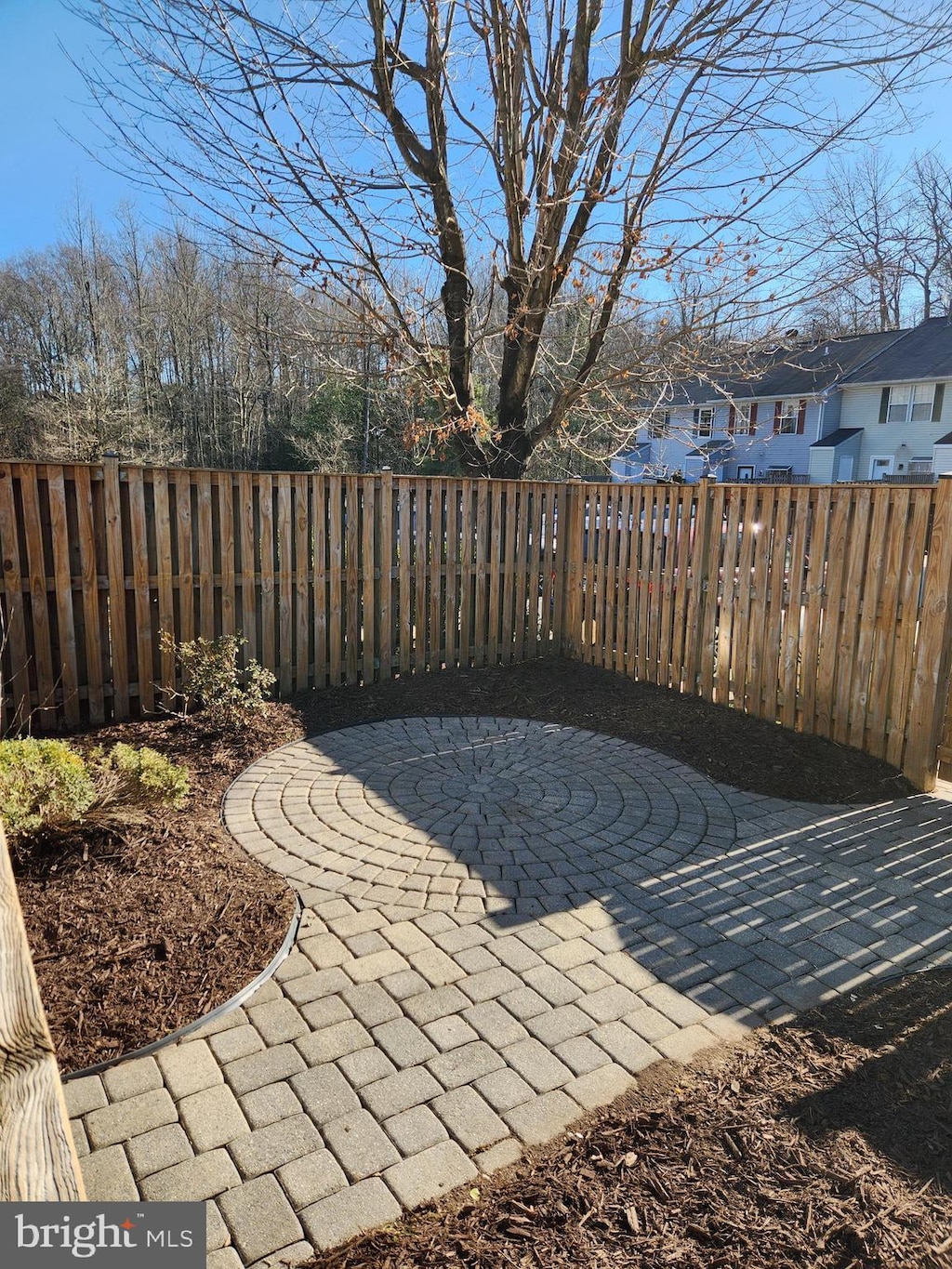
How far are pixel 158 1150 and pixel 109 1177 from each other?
14cm

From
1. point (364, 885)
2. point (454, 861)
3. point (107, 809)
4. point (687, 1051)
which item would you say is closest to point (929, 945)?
point (687, 1051)

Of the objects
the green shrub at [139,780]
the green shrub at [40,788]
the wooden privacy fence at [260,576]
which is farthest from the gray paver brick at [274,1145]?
the wooden privacy fence at [260,576]

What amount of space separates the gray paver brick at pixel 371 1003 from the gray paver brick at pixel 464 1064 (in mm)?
280

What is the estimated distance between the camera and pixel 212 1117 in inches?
89.8

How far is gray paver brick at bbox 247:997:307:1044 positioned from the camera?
264 centimetres

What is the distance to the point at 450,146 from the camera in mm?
7660

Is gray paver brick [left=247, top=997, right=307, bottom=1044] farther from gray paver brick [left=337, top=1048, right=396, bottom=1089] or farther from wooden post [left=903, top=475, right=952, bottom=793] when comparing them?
wooden post [left=903, top=475, right=952, bottom=793]

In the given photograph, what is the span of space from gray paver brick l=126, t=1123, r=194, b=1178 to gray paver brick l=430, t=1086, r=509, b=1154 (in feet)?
2.40

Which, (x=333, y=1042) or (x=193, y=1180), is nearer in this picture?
(x=193, y=1180)

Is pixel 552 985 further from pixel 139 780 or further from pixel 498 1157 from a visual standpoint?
pixel 139 780

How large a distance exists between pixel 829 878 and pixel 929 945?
60 cm

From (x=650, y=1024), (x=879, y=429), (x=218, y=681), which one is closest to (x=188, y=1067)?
(x=650, y=1024)

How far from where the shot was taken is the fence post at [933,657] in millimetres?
4523

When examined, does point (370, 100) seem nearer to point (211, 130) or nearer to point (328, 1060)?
point (211, 130)
